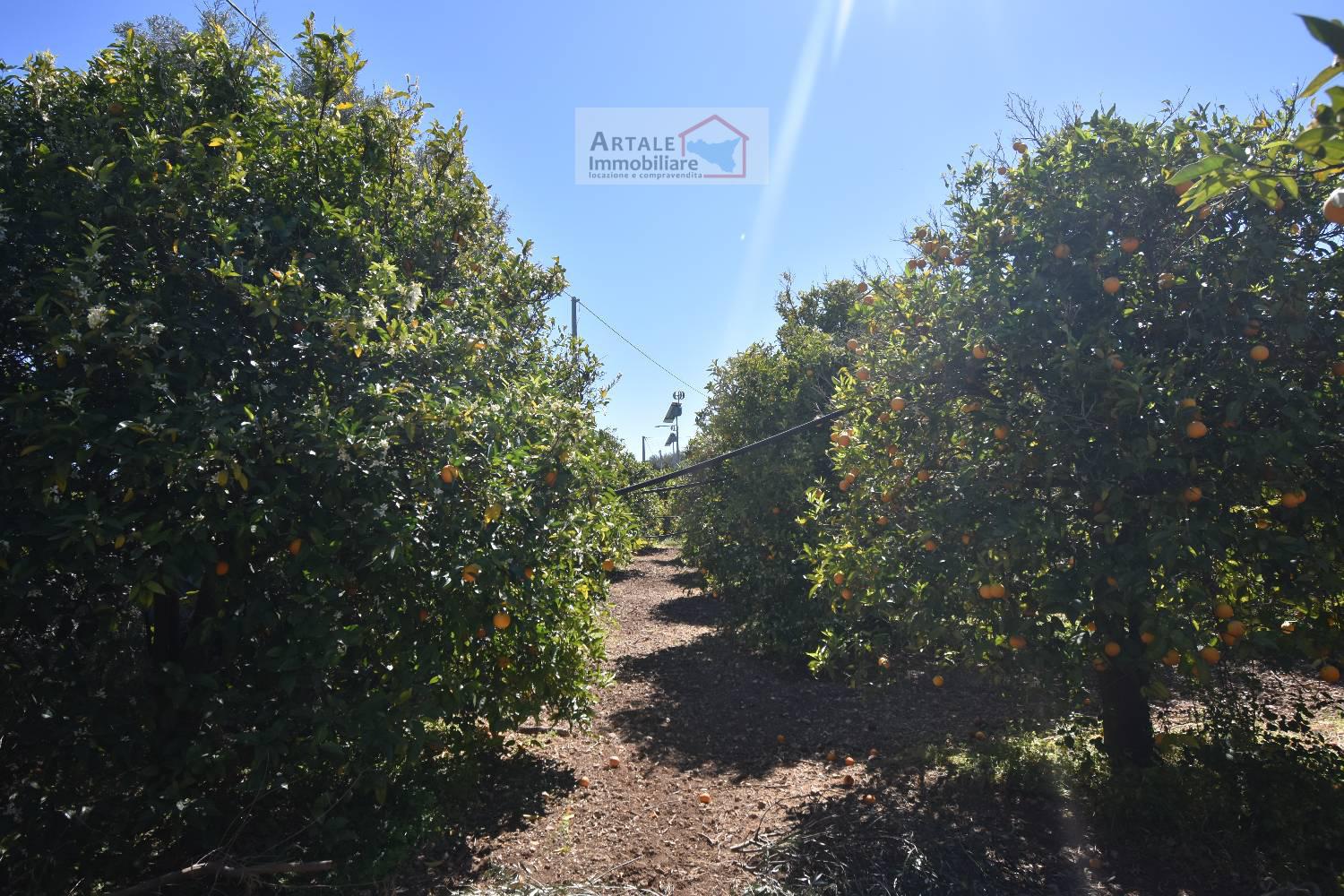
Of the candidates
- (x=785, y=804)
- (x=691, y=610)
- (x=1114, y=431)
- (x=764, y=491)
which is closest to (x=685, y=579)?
(x=691, y=610)

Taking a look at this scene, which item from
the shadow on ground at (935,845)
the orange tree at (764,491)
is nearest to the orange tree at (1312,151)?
the shadow on ground at (935,845)

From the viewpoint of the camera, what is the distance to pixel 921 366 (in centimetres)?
422

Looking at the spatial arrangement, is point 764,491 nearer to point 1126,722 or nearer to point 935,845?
point 1126,722

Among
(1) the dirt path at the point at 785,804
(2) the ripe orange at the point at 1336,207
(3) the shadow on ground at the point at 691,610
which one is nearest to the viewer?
(2) the ripe orange at the point at 1336,207

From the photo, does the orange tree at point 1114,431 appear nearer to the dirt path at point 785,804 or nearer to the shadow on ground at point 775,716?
the dirt path at point 785,804

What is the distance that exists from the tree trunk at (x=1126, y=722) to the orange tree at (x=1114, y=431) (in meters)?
0.01

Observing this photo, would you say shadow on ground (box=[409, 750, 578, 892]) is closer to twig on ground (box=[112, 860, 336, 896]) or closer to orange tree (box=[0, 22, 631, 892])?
orange tree (box=[0, 22, 631, 892])

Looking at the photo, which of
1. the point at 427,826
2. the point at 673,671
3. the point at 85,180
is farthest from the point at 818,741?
the point at 85,180

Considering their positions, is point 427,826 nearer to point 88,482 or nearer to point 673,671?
point 88,482

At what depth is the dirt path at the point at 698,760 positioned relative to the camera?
4.15 metres

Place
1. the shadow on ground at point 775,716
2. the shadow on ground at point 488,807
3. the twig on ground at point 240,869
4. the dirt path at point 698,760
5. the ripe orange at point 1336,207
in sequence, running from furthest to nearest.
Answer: the shadow on ground at point 775,716 → the dirt path at point 698,760 → the shadow on ground at point 488,807 → the twig on ground at point 240,869 → the ripe orange at point 1336,207

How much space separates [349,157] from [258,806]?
346 cm

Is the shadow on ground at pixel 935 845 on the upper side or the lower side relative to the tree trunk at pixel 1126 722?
lower

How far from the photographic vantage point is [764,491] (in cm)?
951
